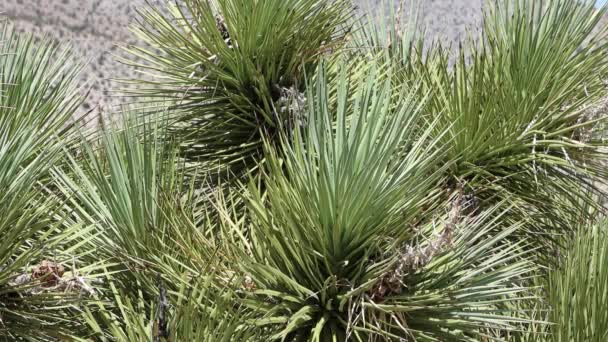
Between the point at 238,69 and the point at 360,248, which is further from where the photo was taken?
the point at 238,69

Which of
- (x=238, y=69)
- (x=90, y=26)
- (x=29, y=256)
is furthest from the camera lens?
(x=90, y=26)

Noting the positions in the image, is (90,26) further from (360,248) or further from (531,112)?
(360,248)

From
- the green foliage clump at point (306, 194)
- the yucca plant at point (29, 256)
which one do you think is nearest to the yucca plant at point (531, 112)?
the green foliage clump at point (306, 194)

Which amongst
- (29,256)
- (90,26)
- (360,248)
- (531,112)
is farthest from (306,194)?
(90,26)

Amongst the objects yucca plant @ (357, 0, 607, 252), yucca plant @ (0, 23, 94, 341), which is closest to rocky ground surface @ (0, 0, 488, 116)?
yucca plant @ (357, 0, 607, 252)

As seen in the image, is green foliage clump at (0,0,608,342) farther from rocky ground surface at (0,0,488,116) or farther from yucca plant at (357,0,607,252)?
rocky ground surface at (0,0,488,116)

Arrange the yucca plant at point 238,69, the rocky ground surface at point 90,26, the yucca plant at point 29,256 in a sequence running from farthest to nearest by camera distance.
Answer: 1. the rocky ground surface at point 90,26
2. the yucca plant at point 238,69
3. the yucca plant at point 29,256

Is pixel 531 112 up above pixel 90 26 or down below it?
below

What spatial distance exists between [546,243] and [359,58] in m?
0.44

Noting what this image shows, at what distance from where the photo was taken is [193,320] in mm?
851

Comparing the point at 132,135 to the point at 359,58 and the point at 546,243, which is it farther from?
the point at 546,243

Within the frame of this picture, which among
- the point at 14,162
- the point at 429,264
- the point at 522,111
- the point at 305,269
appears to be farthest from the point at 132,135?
the point at 522,111

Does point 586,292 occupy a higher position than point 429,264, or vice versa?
point 429,264

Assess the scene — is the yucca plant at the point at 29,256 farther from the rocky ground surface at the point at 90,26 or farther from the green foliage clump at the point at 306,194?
the rocky ground surface at the point at 90,26
